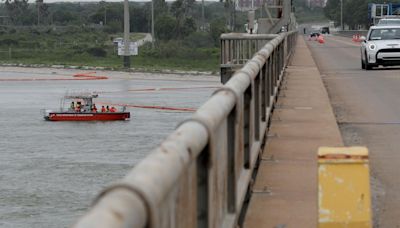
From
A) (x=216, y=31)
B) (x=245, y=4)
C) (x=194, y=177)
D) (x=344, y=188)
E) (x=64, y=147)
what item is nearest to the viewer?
(x=194, y=177)

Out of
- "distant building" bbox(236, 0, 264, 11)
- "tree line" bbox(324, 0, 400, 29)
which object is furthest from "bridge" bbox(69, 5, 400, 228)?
"tree line" bbox(324, 0, 400, 29)

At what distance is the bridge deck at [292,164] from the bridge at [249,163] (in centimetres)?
1

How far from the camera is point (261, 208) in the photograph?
853 cm

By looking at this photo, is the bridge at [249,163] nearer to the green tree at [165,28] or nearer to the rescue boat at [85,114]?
the rescue boat at [85,114]

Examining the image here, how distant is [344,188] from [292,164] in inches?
169

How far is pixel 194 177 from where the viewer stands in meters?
4.91

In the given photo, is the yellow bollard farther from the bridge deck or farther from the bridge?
the bridge deck

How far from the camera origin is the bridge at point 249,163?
140 inches

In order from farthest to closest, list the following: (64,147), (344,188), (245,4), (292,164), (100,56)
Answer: (100,56) < (245,4) < (64,147) < (292,164) < (344,188)

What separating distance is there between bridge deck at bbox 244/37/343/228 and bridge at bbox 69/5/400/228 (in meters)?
0.01

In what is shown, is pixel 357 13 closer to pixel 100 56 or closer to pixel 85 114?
pixel 100 56

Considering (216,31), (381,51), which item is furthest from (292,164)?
(216,31)

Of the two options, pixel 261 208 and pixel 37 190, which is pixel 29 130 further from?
pixel 261 208

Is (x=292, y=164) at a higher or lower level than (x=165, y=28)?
higher
